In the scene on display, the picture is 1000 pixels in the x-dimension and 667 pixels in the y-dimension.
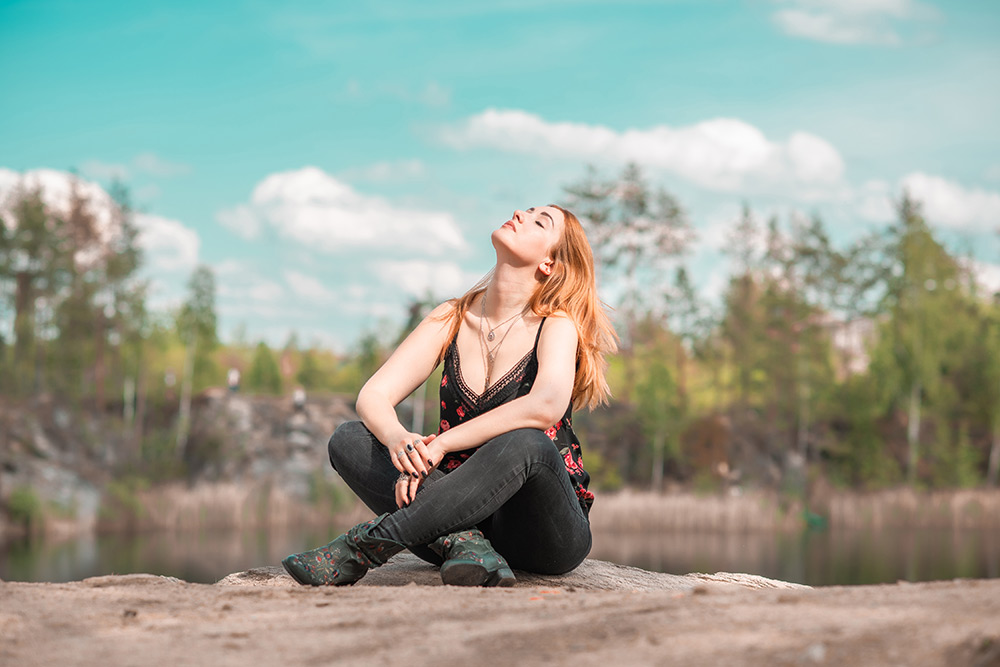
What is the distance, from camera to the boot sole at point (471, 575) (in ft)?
7.50

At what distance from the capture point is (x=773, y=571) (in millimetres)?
12453

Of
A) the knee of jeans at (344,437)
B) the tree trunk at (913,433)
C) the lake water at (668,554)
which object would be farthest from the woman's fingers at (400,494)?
the tree trunk at (913,433)

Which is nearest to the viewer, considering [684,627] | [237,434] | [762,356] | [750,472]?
[684,627]

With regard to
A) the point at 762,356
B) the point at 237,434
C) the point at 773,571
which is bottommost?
the point at 773,571

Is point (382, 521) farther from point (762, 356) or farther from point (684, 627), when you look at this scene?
point (762, 356)

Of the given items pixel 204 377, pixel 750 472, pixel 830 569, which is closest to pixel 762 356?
pixel 750 472

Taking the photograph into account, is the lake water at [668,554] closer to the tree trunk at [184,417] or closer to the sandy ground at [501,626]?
the tree trunk at [184,417]

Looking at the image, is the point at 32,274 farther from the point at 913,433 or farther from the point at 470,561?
the point at 470,561

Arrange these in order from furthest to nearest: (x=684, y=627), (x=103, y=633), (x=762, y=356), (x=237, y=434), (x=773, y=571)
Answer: (x=762, y=356) → (x=237, y=434) → (x=773, y=571) → (x=103, y=633) → (x=684, y=627)

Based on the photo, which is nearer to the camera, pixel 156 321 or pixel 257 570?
pixel 257 570

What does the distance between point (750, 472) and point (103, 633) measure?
2072 cm

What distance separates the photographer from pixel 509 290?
2.75 metres

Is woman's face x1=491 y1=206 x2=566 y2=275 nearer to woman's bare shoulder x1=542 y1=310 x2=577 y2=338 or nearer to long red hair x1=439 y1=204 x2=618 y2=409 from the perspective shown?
long red hair x1=439 y1=204 x2=618 y2=409

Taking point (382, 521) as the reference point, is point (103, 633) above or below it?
below
